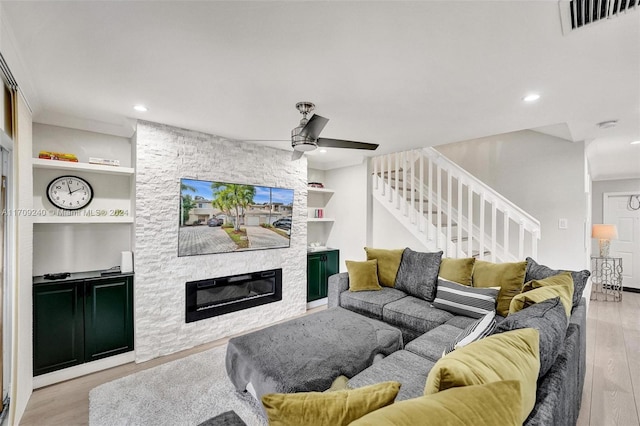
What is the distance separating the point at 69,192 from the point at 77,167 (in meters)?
0.38

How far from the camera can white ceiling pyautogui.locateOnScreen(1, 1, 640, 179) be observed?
142 cm

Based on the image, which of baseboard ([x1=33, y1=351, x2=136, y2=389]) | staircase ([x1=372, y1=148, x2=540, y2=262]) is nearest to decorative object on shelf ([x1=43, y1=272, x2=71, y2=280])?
baseboard ([x1=33, y1=351, x2=136, y2=389])

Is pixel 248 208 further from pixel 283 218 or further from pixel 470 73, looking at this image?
pixel 470 73

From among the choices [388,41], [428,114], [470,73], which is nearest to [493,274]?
[428,114]

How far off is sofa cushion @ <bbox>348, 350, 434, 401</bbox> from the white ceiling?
1912mm

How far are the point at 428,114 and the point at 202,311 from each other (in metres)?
3.27

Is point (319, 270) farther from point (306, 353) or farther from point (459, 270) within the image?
point (306, 353)

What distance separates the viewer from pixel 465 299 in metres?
2.79

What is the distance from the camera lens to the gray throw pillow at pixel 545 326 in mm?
1275

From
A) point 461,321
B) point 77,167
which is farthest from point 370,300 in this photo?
point 77,167

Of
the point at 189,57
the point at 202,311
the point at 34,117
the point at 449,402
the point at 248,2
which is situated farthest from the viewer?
the point at 202,311

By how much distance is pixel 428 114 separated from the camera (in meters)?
2.75

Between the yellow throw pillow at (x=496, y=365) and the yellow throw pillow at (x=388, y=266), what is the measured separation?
245 cm

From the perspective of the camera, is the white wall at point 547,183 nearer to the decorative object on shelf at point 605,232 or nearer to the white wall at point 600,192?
the decorative object on shelf at point 605,232
